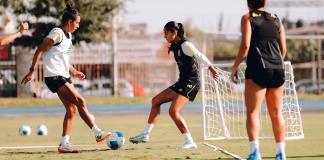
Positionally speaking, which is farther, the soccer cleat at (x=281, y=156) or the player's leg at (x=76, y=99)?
the player's leg at (x=76, y=99)

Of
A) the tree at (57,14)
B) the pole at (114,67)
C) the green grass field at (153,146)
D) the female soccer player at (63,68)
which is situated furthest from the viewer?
the pole at (114,67)

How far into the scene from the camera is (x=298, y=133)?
12.9 metres

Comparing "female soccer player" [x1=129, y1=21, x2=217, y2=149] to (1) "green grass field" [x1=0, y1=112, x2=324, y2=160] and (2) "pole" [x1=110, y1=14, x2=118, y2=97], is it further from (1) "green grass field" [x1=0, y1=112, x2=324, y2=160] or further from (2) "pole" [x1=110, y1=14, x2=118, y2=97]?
(2) "pole" [x1=110, y1=14, x2=118, y2=97]

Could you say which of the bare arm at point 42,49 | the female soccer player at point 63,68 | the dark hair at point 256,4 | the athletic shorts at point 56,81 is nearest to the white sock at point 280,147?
the dark hair at point 256,4

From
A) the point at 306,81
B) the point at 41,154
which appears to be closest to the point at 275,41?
the point at 41,154

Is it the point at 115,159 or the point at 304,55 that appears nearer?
the point at 115,159

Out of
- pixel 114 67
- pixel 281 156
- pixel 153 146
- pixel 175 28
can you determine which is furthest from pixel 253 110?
pixel 114 67

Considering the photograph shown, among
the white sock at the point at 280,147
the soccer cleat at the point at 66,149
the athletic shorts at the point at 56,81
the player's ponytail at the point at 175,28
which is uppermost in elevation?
the player's ponytail at the point at 175,28

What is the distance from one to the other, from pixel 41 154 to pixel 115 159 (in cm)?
142

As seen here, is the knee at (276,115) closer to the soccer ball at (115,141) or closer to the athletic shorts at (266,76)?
the athletic shorts at (266,76)

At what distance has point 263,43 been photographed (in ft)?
28.5

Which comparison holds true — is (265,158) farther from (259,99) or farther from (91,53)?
(91,53)

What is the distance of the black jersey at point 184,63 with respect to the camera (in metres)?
11.0

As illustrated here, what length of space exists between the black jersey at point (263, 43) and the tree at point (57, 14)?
2163 cm
